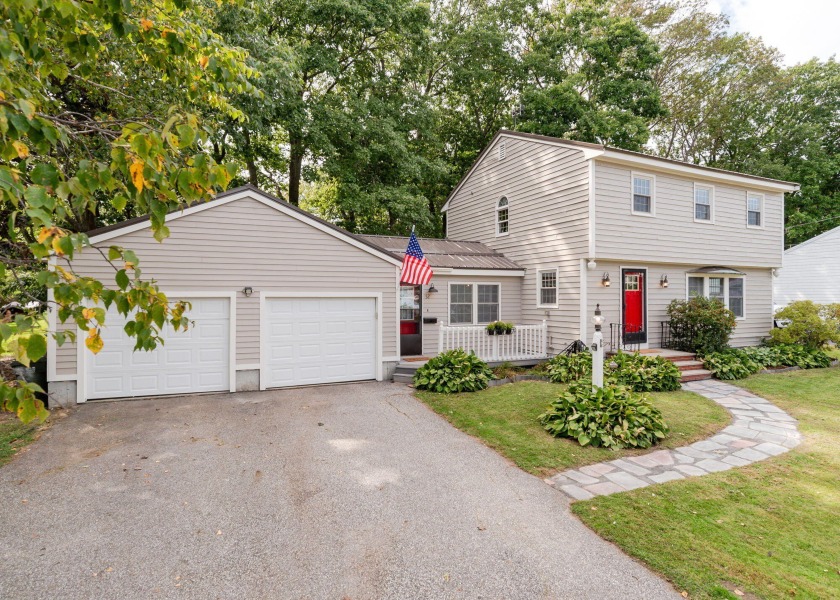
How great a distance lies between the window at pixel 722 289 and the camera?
12344 mm

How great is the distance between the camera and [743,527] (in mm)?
3768

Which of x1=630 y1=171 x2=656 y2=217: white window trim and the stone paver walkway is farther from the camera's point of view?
x1=630 y1=171 x2=656 y2=217: white window trim

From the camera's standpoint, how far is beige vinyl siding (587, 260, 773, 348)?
35.8 feet

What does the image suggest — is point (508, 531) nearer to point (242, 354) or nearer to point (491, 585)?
point (491, 585)

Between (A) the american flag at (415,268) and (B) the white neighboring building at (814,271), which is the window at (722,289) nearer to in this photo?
(B) the white neighboring building at (814,271)

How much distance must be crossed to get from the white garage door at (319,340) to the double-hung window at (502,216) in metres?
5.94

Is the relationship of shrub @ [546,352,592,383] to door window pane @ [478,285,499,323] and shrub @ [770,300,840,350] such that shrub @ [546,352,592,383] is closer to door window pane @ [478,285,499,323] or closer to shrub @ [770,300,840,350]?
door window pane @ [478,285,499,323]

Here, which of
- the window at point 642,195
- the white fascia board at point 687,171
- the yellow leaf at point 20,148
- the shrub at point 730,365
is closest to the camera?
the yellow leaf at point 20,148

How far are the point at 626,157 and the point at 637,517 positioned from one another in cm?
929

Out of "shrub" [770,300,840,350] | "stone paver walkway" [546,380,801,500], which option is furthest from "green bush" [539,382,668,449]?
"shrub" [770,300,840,350]

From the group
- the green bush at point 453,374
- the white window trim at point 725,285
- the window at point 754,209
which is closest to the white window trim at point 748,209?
the window at point 754,209

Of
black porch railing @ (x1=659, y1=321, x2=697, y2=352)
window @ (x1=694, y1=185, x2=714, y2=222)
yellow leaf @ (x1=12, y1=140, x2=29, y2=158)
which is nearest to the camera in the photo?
yellow leaf @ (x1=12, y1=140, x2=29, y2=158)

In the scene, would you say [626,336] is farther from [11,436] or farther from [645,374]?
[11,436]

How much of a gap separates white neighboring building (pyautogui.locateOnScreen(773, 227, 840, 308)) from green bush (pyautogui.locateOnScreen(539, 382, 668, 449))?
52.4 ft
